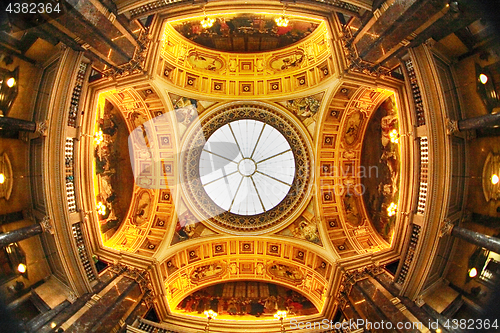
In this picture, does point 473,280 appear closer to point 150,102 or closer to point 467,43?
point 467,43

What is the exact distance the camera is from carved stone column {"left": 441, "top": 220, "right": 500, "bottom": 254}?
860cm

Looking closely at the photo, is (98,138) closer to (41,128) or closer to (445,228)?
(41,128)

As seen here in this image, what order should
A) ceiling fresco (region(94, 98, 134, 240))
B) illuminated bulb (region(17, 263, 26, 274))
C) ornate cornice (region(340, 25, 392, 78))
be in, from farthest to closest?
ceiling fresco (region(94, 98, 134, 240))
ornate cornice (region(340, 25, 392, 78))
illuminated bulb (region(17, 263, 26, 274))

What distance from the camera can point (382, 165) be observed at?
15.9 m

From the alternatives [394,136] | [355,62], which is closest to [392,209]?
[394,136]

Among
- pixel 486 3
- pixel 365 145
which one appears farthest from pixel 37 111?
pixel 365 145

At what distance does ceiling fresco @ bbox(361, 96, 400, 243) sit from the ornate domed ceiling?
70 mm

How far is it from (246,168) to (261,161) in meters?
0.99

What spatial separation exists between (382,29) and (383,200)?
8.80 m

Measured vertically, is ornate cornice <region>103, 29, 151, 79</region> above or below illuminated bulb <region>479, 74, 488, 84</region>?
above

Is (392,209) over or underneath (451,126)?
underneath

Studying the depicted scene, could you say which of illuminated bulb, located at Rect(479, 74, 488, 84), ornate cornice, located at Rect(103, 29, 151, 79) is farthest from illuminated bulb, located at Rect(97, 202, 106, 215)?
illuminated bulb, located at Rect(479, 74, 488, 84)

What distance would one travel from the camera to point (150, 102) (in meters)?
15.8

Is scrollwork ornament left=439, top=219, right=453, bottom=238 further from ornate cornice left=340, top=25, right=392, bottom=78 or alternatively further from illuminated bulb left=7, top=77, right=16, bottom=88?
illuminated bulb left=7, top=77, right=16, bottom=88
